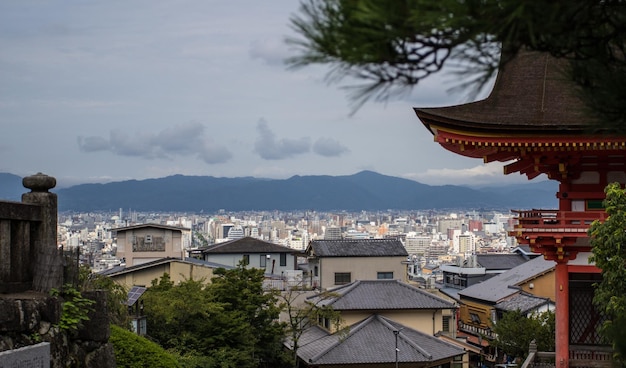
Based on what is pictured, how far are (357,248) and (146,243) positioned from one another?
11.2 m

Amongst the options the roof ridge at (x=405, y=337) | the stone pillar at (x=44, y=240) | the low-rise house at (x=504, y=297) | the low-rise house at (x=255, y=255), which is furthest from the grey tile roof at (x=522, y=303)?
the stone pillar at (x=44, y=240)

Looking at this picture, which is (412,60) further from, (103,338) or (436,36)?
(103,338)

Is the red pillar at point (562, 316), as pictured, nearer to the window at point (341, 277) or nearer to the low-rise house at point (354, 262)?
the low-rise house at point (354, 262)

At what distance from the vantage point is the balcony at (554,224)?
13.6m

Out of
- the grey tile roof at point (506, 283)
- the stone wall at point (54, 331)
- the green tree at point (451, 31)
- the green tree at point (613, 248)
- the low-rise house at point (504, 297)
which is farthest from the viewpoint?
the grey tile roof at point (506, 283)

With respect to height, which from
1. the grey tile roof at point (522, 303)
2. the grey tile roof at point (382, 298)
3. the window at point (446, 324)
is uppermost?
the grey tile roof at point (382, 298)

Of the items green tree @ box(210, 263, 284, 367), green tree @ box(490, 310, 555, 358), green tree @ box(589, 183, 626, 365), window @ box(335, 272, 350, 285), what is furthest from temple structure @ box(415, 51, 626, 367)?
window @ box(335, 272, 350, 285)

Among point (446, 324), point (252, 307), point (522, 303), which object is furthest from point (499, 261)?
point (252, 307)

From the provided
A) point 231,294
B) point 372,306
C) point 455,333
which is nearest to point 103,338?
point 231,294

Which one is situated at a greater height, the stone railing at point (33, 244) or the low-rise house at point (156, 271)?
the stone railing at point (33, 244)

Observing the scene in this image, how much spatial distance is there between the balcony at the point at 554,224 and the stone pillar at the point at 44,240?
313 inches

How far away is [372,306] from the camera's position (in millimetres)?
34375

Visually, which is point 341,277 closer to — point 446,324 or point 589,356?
point 446,324

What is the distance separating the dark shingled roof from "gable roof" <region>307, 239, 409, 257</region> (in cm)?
3456
